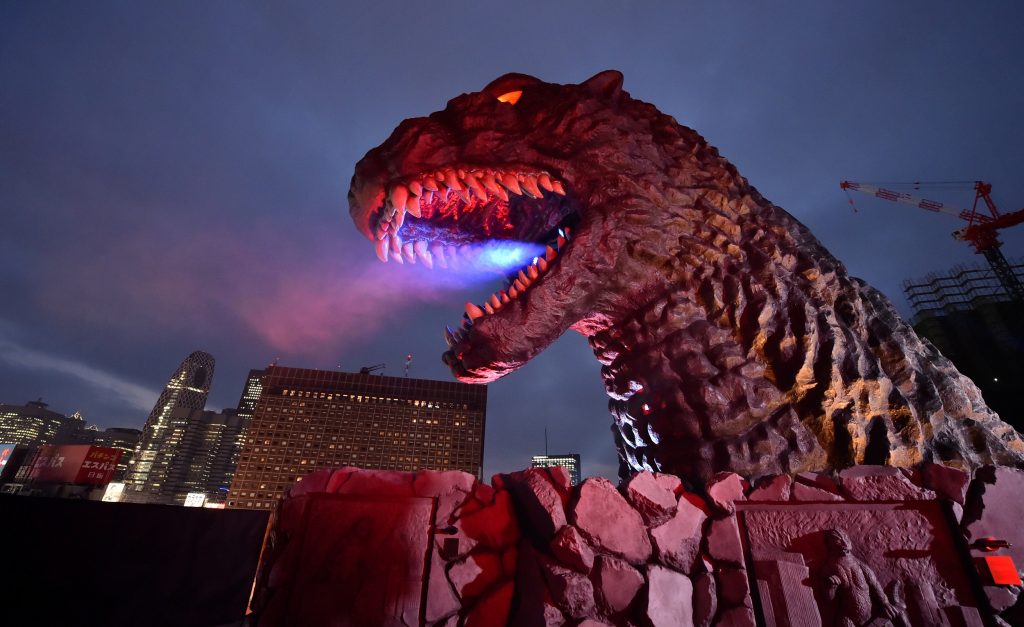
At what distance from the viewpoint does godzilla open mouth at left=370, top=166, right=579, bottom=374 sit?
3.04m

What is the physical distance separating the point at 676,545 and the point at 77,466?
109ft

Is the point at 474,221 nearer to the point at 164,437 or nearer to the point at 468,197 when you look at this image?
the point at 468,197

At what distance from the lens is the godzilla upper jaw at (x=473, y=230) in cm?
296

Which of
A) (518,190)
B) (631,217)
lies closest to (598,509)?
(631,217)

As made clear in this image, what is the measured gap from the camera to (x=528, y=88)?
3.65 meters

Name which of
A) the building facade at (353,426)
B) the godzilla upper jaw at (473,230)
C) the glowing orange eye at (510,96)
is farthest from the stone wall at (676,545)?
the building facade at (353,426)

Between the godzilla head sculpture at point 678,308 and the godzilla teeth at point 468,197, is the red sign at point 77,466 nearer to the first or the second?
the godzilla teeth at point 468,197

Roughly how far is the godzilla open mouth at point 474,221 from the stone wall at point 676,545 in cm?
124

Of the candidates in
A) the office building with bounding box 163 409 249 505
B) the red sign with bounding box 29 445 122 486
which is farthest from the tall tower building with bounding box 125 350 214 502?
the red sign with bounding box 29 445 122 486

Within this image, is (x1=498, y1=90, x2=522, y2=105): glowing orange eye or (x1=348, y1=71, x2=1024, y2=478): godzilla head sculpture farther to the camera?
(x1=498, y1=90, x2=522, y2=105): glowing orange eye

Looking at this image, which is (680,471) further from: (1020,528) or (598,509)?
(1020,528)

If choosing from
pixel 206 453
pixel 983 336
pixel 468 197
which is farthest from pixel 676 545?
pixel 206 453

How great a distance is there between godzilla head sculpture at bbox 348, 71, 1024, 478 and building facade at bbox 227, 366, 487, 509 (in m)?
69.0

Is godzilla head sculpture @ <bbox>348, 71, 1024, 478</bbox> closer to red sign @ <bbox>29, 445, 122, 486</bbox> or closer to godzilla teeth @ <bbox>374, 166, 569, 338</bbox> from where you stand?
godzilla teeth @ <bbox>374, 166, 569, 338</bbox>
